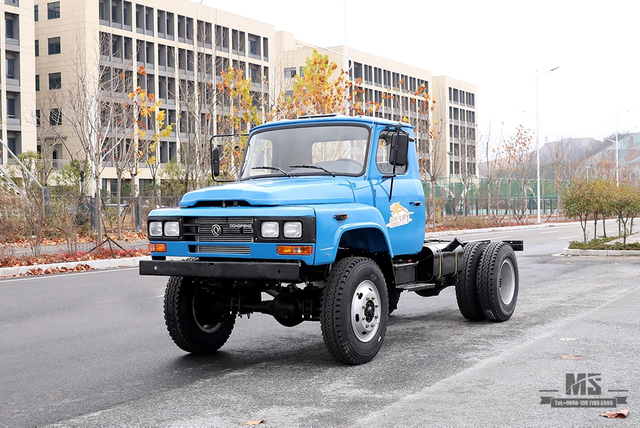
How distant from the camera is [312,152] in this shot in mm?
8289

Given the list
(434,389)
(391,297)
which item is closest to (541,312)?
(391,297)

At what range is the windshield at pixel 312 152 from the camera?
26.5 feet

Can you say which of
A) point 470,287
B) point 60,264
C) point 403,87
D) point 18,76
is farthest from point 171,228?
point 403,87

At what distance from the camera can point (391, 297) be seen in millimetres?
8992

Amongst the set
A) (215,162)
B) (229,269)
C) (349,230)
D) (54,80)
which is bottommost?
(229,269)

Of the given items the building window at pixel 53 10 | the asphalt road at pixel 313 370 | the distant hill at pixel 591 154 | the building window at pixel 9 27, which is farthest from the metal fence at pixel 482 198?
the building window at pixel 53 10

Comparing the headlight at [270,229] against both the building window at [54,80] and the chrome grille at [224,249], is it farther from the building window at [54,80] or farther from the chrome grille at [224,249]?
the building window at [54,80]

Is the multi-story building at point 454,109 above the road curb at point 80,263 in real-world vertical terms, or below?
above

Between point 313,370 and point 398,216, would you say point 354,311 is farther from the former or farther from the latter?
point 398,216

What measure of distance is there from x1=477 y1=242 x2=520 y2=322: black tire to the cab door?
1.27 m

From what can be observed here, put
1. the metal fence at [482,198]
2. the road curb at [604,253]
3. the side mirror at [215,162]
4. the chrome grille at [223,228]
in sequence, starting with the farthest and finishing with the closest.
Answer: the metal fence at [482,198], the road curb at [604,253], the side mirror at [215,162], the chrome grille at [223,228]

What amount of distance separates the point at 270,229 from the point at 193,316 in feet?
5.79

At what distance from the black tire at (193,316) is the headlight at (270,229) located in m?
1.33

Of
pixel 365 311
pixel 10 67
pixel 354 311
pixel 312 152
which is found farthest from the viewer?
pixel 10 67
